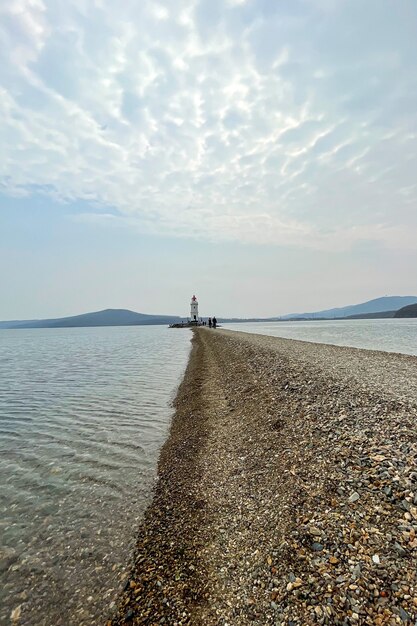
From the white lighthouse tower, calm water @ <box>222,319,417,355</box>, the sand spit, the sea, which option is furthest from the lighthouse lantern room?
the sand spit

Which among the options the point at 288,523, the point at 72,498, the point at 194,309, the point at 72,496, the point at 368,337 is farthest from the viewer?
the point at 194,309

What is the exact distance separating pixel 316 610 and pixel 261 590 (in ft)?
3.03

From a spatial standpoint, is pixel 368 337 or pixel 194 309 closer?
pixel 368 337

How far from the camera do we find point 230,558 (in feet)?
19.2

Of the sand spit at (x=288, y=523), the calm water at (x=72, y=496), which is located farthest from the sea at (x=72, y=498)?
the sand spit at (x=288, y=523)

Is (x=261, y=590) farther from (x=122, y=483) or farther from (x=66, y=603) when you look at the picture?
(x=122, y=483)

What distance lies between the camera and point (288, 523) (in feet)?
20.2

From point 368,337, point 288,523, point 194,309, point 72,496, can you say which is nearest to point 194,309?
point 194,309

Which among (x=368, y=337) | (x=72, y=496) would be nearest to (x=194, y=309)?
(x=368, y=337)

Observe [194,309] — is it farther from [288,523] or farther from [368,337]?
[288,523]

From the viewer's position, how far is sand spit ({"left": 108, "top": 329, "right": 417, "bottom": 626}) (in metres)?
4.59

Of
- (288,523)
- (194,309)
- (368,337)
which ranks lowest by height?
(288,523)

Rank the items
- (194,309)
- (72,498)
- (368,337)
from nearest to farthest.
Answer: (72,498) < (368,337) < (194,309)

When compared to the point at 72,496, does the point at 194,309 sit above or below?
above
